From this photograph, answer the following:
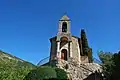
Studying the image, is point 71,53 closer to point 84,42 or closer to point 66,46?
point 66,46

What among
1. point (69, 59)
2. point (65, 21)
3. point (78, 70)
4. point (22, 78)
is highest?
point (65, 21)

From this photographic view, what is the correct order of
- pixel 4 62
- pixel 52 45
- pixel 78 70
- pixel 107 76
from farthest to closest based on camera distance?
1. pixel 52 45
2. pixel 78 70
3. pixel 107 76
4. pixel 4 62

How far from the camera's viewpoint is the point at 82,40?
3978 centimetres

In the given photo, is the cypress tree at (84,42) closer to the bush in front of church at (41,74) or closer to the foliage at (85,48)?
the foliage at (85,48)

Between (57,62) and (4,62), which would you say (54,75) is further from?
(57,62)

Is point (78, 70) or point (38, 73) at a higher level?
point (78, 70)

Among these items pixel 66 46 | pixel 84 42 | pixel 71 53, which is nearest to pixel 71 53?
pixel 71 53

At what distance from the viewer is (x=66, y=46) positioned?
35.6m

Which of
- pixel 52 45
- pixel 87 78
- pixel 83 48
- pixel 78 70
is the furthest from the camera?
pixel 83 48

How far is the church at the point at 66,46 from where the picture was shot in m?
34.8

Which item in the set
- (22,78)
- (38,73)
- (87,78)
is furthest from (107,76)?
(22,78)

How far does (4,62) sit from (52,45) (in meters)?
16.6

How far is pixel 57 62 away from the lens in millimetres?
30734

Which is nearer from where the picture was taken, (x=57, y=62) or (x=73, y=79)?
(x=73, y=79)
